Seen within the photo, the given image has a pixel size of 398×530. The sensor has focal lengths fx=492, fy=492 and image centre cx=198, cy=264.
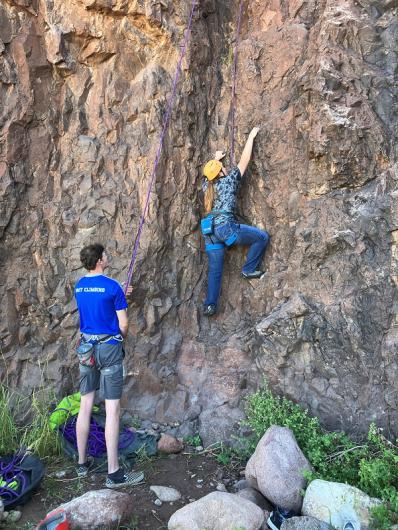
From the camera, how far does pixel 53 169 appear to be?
5.45 metres

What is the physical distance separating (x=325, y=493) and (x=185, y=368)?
2266 mm

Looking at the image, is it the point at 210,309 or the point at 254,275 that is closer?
the point at 254,275

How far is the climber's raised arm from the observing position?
17.8 feet

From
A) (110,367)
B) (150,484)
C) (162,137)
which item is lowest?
(150,484)

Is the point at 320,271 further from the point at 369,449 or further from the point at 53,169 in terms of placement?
the point at 53,169

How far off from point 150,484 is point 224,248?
2526 mm

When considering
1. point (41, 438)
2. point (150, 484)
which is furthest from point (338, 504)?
point (41, 438)

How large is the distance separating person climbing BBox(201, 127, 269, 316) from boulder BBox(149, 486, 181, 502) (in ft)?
6.63

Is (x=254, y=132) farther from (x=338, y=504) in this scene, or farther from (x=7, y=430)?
(x=7, y=430)

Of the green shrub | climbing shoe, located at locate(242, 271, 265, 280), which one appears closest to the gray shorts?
the green shrub

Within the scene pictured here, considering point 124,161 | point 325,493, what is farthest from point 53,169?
point 325,493

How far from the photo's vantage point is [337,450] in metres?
4.25

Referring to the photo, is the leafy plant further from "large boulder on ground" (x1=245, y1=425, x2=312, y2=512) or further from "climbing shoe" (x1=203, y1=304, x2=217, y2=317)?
"climbing shoe" (x1=203, y1=304, x2=217, y2=317)

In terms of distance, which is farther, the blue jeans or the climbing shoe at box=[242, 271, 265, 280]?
the climbing shoe at box=[242, 271, 265, 280]
